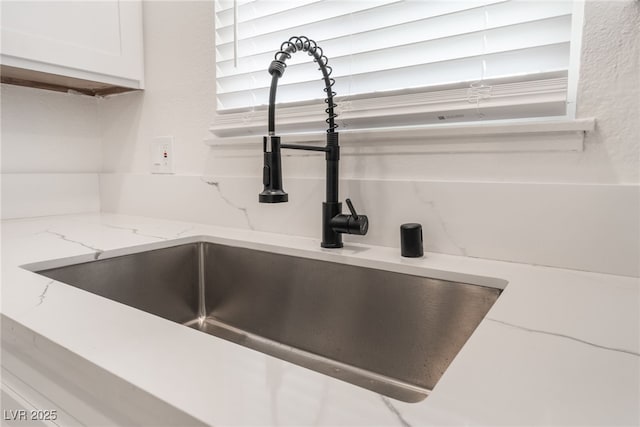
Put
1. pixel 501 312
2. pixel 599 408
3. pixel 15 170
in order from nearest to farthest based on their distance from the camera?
pixel 599 408
pixel 501 312
pixel 15 170

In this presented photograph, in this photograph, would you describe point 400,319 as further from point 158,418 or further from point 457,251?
point 158,418

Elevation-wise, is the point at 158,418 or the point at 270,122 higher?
the point at 270,122

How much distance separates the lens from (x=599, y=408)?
0.31 metres

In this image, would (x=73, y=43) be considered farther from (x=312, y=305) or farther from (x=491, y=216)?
(x=491, y=216)

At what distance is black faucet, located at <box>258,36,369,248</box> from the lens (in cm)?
80

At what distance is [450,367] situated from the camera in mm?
374

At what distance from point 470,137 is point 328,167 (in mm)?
299

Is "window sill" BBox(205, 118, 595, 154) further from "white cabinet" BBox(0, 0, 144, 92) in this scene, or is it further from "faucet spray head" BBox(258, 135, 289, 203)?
"white cabinet" BBox(0, 0, 144, 92)

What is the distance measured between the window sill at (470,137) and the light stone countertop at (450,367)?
0.81 ft

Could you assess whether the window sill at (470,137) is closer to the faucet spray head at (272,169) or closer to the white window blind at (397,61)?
the white window blind at (397,61)

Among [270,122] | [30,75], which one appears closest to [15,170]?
[30,75]

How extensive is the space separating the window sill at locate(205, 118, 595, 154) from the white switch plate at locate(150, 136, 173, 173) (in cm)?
55

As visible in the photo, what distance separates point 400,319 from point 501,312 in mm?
254

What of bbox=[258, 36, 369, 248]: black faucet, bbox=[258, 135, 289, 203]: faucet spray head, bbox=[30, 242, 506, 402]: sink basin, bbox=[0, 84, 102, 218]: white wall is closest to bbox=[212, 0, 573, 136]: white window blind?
bbox=[258, 36, 369, 248]: black faucet
